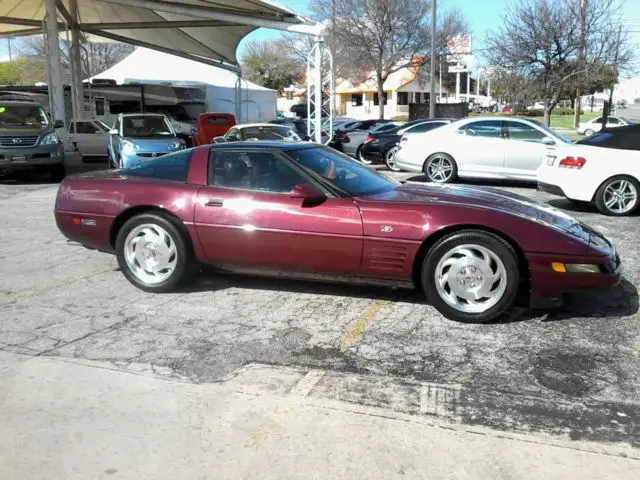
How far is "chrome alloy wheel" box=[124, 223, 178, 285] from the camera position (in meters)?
5.39

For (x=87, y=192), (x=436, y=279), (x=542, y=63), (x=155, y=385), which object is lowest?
(x=155, y=385)

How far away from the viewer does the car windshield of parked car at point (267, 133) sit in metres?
15.5

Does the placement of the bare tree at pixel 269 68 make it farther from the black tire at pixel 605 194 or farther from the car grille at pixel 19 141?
the black tire at pixel 605 194

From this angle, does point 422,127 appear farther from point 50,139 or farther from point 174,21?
point 174,21

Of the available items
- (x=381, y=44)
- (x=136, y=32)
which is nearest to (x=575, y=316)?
(x=136, y=32)

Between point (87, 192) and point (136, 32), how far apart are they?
84.4 ft

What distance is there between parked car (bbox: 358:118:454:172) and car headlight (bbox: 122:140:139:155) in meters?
6.47

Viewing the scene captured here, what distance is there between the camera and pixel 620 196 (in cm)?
909

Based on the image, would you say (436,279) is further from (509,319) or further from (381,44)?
(381,44)

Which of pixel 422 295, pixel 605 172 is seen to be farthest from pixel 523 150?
pixel 422 295

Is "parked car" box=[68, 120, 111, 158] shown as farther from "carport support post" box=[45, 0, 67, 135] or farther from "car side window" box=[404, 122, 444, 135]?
"car side window" box=[404, 122, 444, 135]

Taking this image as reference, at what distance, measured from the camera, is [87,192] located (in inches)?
223

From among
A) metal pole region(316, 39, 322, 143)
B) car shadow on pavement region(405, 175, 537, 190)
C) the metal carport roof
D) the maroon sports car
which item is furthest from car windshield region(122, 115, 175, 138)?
the maroon sports car

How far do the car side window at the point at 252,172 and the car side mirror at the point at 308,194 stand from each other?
189mm
